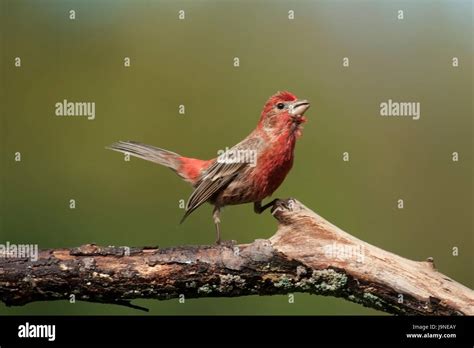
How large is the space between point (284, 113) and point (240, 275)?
2.54 metres

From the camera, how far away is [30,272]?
6.77m

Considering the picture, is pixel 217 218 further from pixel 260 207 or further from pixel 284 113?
pixel 284 113

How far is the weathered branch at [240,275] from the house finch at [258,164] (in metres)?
1.28

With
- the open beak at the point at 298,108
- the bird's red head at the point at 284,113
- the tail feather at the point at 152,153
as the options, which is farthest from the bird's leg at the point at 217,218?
the open beak at the point at 298,108

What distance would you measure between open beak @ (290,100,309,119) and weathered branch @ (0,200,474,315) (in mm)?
2032

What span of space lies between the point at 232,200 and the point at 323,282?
2091 millimetres

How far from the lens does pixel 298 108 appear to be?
27.7ft

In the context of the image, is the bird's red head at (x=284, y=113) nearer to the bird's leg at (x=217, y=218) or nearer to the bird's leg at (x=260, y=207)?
the bird's leg at (x=260, y=207)

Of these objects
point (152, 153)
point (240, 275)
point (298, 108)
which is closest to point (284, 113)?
point (298, 108)

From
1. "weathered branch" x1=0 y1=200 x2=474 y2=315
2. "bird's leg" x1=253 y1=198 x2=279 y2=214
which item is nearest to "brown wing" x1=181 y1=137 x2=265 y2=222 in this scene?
"bird's leg" x1=253 y1=198 x2=279 y2=214
